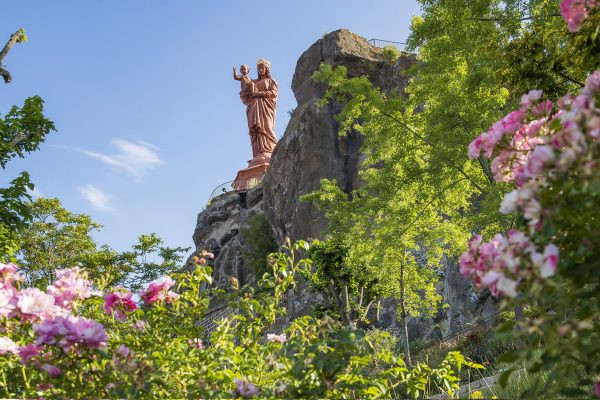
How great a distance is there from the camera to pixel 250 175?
31.8 metres

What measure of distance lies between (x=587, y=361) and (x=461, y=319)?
46.8ft

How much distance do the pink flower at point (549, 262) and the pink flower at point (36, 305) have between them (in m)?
2.04

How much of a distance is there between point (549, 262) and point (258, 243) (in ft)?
76.0

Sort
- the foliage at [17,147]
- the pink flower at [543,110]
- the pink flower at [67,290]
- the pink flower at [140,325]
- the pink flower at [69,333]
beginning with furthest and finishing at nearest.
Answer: the foliage at [17,147] → the pink flower at [140,325] → the pink flower at [67,290] → the pink flower at [543,110] → the pink flower at [69,333]

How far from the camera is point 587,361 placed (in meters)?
1.64

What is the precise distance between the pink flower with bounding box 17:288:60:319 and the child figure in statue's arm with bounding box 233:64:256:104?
1243 inches

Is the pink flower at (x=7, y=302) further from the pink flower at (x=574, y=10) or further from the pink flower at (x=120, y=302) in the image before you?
the pink flower at (x=574, y=10)

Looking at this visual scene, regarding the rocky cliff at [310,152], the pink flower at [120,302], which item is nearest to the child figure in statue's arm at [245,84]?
the rocky cliff at [310,152]

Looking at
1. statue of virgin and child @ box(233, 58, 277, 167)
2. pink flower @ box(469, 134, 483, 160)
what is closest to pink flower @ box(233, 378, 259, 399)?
pink flower @ box(469, 134, 483, 160)

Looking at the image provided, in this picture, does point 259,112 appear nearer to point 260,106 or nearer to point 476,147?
point 260,106

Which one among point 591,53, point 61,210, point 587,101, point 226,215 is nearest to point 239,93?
point 226,215

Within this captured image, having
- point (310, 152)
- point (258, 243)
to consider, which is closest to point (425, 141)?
point (310, 152)

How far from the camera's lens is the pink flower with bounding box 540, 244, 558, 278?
145 centimetres

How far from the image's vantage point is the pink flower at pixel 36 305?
230 centimetres
